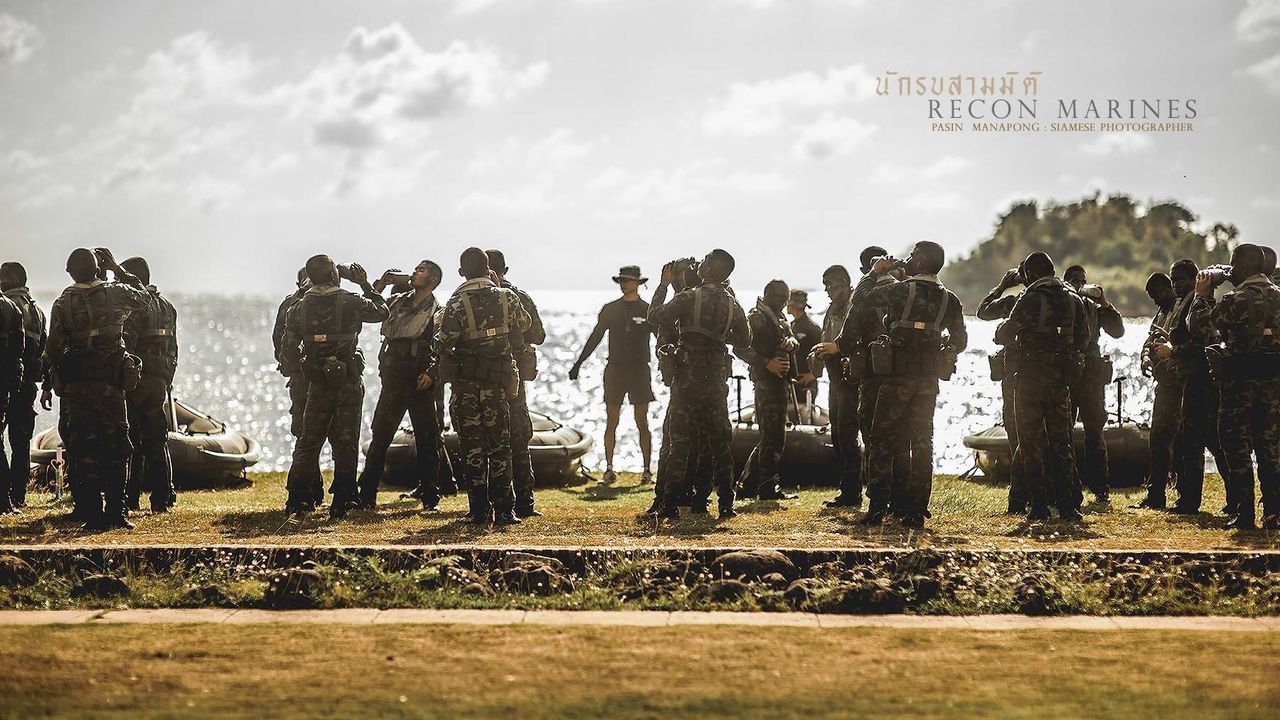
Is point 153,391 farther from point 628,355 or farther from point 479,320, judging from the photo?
point 628,355

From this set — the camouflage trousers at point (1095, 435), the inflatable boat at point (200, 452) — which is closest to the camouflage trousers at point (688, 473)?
the camouflage trousers at point (1095, 435)

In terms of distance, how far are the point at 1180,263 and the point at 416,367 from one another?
232 inches

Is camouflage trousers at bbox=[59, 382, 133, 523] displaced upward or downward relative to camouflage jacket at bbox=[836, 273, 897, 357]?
downward

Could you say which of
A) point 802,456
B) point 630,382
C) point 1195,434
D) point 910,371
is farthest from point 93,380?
point 1195,434

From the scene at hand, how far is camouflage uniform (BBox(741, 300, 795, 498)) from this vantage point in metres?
11.2

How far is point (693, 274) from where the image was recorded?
10.0 metres

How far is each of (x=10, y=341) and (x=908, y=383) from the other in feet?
21.4

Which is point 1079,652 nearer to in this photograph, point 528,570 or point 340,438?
point 528,570

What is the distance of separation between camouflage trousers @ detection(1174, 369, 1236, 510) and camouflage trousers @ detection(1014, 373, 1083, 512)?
110 centimetres

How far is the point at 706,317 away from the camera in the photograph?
9758mm

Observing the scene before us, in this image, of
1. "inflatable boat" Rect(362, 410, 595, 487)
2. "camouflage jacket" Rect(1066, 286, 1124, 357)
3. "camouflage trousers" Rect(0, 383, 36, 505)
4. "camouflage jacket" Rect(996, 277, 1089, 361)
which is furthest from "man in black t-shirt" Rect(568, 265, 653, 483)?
"camouflage trousers" Rect(0, 383, 36, 505)

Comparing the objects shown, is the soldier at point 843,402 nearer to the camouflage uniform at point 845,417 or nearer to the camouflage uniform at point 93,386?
the camouflage uniform at point 845,417

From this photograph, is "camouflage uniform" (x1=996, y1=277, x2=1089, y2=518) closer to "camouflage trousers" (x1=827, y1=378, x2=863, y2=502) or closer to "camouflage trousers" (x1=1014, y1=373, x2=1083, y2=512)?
"camouflage trousers" (x1=1014, y1=373, x2=1083, y2=512)

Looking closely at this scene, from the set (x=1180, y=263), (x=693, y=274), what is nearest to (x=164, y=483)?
(x=693, y=274)
